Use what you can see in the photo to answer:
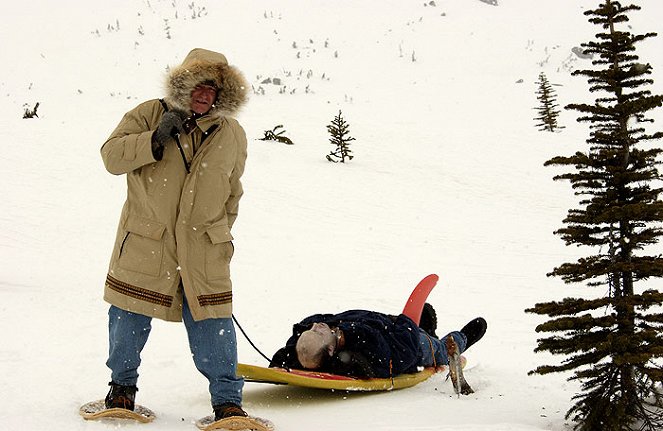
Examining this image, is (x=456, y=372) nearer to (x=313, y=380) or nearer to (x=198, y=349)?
(x=313, y=380)

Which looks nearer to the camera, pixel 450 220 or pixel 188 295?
pixel 188 295

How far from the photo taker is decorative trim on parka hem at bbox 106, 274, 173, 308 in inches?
145

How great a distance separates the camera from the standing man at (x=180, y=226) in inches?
145

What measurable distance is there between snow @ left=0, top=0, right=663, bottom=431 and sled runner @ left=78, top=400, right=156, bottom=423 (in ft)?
0.25

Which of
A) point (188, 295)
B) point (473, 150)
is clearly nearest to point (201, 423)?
point (188, 295)

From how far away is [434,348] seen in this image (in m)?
5.58

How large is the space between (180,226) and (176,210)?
94 millimetres

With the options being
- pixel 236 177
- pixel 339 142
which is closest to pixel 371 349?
pixel 236 177

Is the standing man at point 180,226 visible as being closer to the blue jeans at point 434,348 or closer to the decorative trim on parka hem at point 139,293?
the decorative trim on parka hem at point 139,293

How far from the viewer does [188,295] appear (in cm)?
372

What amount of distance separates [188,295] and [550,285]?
24.2 ft

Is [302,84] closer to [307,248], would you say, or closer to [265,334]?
[307,248]

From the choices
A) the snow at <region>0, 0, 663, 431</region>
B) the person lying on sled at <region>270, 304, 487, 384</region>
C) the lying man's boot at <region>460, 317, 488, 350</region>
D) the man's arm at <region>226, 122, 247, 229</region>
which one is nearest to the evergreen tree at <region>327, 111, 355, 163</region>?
the snow at <region>0, 0, 663, 431</region>

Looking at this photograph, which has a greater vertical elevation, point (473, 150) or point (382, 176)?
point (473, 150)
